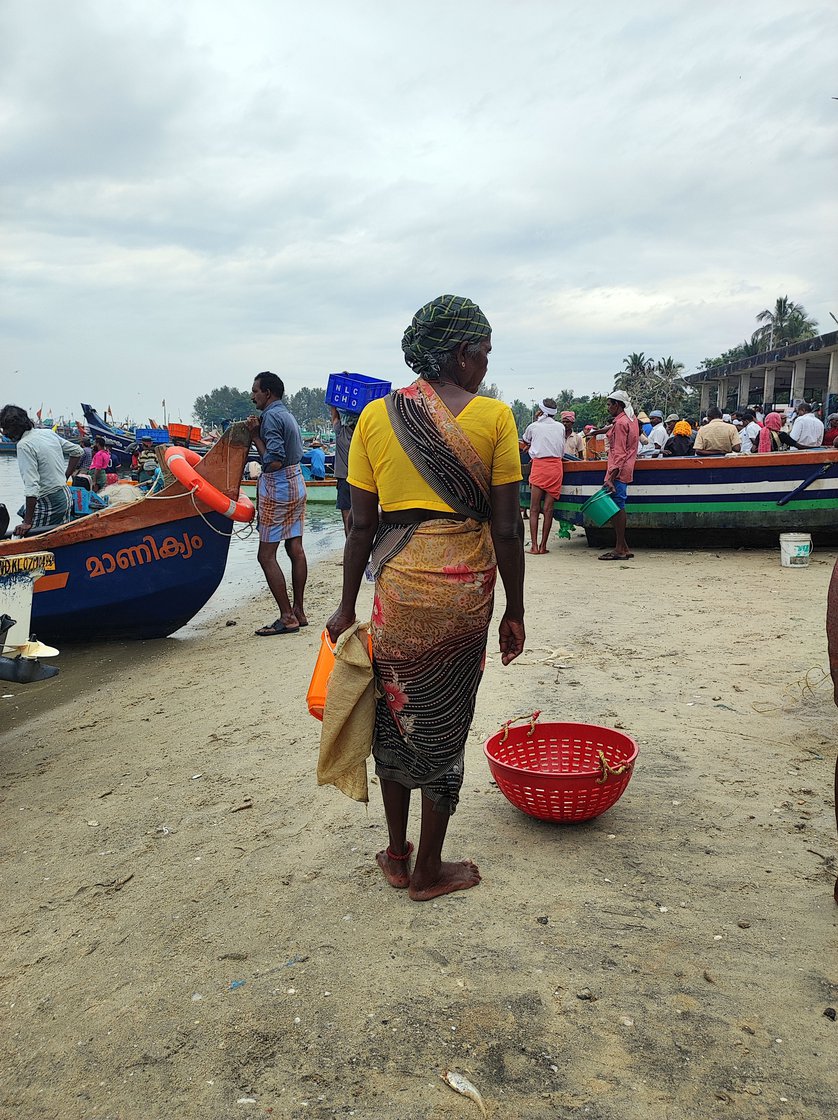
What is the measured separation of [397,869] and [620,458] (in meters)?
7.31

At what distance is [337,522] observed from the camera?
19.7 meters

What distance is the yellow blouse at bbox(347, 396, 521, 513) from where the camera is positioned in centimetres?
233

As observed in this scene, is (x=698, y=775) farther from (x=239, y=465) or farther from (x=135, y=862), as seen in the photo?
(x=239, y=465)

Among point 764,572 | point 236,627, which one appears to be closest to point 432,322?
point 236,627

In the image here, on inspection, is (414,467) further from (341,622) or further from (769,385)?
(769,385)

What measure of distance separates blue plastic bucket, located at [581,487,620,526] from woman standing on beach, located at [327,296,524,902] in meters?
7.19

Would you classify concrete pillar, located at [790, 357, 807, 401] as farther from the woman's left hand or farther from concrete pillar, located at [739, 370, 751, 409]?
the woman's left hand

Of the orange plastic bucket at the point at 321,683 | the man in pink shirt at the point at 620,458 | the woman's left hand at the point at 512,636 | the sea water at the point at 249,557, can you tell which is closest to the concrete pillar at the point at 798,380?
the sea water at the point at 249,557

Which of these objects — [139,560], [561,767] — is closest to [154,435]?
[139,560]

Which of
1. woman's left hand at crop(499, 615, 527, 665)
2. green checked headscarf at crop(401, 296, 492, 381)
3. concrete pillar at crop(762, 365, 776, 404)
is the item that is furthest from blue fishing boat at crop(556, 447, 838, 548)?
concrete pillar at crop(762, 365, 776, 404)

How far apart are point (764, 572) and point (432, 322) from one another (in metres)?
6.49

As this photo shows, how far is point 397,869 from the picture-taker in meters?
2.73

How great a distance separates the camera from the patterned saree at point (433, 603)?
233 centimetres

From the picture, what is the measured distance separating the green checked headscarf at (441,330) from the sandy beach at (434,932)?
5.54ft
